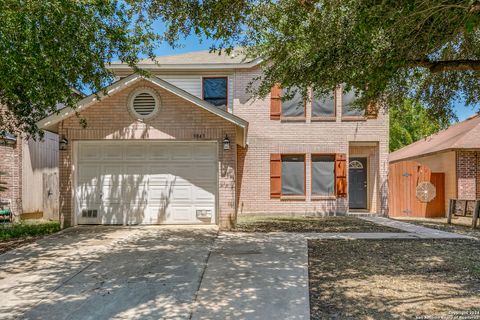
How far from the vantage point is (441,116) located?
10.8 meters

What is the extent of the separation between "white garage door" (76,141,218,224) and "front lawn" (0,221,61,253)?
105cm

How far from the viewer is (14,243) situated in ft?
28.9

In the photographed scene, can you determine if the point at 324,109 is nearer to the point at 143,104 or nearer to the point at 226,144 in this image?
the point at 226,144

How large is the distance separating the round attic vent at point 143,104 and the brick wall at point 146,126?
16 centimetres

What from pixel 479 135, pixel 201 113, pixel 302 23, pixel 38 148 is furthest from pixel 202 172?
pixel 479 135

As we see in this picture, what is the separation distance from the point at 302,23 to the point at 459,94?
18.2ft

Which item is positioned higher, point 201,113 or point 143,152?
point 201,113

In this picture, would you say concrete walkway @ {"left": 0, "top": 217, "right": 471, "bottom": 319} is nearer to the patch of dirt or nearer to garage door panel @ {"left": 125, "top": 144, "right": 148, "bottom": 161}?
the patch of dirt

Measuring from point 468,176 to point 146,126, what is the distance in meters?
11.9

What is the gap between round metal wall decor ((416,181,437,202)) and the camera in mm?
15117

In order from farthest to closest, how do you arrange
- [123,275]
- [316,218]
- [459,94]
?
[316,218], [459,94], [123,275]

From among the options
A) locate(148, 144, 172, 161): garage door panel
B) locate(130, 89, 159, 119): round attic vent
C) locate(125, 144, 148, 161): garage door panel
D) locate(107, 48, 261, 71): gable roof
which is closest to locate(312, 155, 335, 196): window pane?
locate(107, 48, 261, 71): gable roof

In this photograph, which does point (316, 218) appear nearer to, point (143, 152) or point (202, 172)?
point (202, 172)

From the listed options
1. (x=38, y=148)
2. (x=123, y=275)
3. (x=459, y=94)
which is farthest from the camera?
(x=38, y=148)
